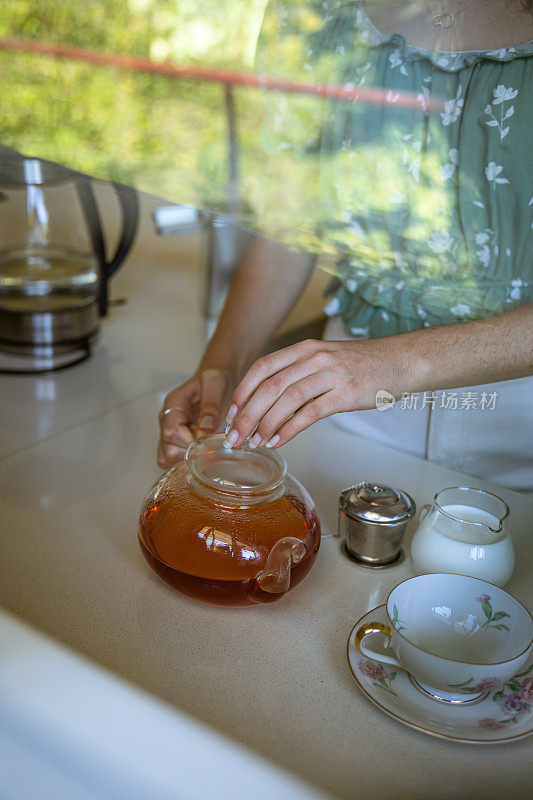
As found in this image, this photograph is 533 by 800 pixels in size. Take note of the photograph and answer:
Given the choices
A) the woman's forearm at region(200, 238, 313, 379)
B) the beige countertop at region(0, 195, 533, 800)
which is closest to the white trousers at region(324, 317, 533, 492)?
the beige countertop at region(0, 195, 533, 800)

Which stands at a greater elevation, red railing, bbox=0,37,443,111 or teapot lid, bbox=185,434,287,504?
red railing, bbox=0,37,443,111

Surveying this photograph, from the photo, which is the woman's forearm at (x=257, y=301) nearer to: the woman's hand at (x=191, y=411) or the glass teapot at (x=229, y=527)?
the woman's hand at (x=191, y=411)

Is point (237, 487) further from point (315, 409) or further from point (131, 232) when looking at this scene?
point (131, 232)

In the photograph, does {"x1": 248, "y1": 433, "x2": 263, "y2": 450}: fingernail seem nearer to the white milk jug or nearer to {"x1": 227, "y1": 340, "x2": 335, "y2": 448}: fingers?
{"x1": 227, "y1": 340, "x2": 335, "y2": 448}: fingers

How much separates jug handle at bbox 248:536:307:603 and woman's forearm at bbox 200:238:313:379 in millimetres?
215

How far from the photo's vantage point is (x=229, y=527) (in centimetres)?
49

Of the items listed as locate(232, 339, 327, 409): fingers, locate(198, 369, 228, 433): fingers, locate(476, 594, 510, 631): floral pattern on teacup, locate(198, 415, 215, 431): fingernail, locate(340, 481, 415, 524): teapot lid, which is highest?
locate(232, 339, 327, 409): fingers

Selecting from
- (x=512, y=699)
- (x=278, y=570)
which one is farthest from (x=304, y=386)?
(x=512, y=699)

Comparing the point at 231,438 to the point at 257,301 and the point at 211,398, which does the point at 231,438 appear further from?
the point at 257,301

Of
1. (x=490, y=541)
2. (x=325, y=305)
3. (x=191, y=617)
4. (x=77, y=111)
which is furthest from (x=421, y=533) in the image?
(x=77, y=111)

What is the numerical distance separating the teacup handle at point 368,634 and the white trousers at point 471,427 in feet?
0.55

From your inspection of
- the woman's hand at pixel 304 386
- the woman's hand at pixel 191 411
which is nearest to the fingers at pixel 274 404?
the woman's hand at pixel 304 386

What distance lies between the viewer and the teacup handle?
1.50ft

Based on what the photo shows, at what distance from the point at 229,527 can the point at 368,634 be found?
109mm
